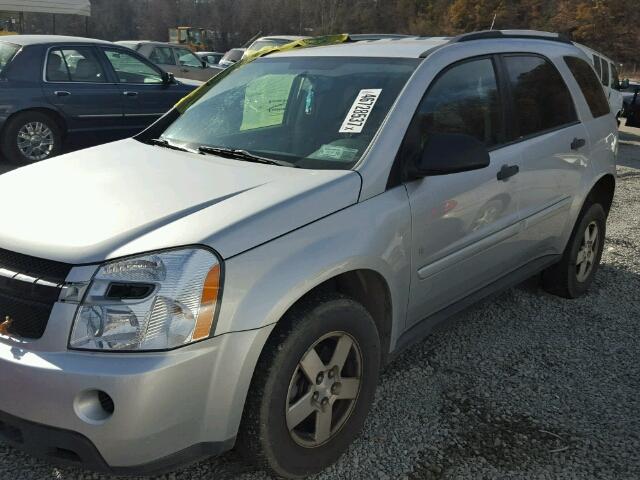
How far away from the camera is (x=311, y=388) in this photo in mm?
2365

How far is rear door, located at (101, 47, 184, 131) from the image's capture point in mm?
8648

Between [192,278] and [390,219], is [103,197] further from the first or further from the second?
[390,219]

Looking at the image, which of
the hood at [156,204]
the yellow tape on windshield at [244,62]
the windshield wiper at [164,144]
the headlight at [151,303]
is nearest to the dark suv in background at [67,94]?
the yellow tape on windshield at [244,62]

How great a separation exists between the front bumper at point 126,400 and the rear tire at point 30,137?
6713mm

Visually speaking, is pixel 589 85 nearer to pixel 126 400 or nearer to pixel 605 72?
pixel 126 400

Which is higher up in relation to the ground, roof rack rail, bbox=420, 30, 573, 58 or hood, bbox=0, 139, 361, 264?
roof rack rail, bbox=420, 30, 573, 58

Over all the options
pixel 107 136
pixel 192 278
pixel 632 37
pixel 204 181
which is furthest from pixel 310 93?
pixel 632 37

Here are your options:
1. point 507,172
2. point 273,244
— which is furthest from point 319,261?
point 507,172

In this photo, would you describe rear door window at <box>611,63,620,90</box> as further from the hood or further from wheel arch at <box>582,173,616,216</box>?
the hood

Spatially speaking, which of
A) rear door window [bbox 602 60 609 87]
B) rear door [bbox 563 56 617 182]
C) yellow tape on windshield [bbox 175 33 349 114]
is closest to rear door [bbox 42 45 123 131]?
yellow tape on windshield [bbox 175 33 349 114]

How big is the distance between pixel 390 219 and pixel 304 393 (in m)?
0.77

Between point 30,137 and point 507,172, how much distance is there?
6698 mm

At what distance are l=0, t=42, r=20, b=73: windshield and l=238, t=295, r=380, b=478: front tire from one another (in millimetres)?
7071

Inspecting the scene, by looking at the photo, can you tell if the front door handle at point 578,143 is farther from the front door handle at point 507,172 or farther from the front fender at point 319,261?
the front fender at point 319,261
